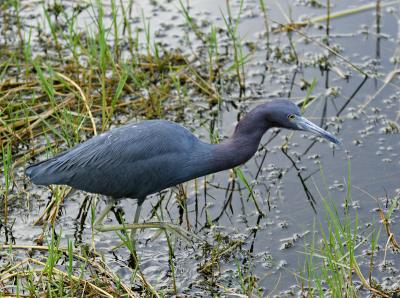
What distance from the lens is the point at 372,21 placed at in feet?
Answer: 25.6

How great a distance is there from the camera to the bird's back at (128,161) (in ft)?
17.4

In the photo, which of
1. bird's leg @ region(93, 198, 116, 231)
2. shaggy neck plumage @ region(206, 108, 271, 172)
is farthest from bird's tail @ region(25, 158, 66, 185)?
shaggy neck plumage @ region(206, 108, 271, 172)

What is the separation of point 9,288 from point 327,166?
2.37 metres

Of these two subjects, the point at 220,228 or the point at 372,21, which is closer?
the point at 220,228

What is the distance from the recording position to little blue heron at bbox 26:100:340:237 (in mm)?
5301

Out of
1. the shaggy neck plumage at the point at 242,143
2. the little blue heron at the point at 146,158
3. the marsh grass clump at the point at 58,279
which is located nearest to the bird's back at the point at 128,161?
the little blue heron at the point at 146,158

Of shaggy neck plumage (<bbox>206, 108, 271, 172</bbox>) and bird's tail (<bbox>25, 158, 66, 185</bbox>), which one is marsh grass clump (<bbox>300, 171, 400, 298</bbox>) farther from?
bird's tail (<bbox>25, 158, 66, 185</bbox>)

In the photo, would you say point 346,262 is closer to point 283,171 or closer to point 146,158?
point 146,158

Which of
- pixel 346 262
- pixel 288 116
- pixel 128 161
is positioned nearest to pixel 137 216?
pixel 128 161

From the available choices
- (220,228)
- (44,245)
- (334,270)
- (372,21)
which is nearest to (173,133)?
(220,228)

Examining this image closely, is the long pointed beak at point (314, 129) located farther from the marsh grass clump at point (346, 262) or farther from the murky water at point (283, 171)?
the murky water at point (283, 171)

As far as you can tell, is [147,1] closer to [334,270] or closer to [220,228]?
[220,228]

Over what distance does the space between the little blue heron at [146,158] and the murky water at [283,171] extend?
1.49 ft

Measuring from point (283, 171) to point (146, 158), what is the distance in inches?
48.9
